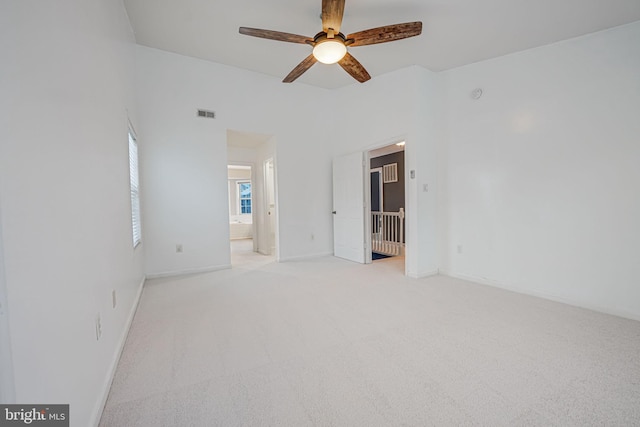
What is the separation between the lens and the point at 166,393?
1.55m

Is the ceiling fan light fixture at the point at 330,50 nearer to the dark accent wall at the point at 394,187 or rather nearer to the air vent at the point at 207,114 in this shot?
the air vent at the point at 207,114

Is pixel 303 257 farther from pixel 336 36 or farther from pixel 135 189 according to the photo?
pixel 336 36

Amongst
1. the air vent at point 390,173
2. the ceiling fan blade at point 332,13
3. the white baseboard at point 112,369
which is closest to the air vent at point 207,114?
the ceiling fan blade at point 332,13

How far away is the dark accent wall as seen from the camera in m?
7.34

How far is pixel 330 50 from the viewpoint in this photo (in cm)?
253

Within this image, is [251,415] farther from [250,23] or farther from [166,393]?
[250,23]

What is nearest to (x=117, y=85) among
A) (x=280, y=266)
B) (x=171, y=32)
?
(x=171, y=32)

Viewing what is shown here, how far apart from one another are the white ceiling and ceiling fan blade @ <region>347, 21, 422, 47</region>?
1.53 feet

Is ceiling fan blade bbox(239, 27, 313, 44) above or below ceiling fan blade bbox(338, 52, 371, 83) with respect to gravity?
above

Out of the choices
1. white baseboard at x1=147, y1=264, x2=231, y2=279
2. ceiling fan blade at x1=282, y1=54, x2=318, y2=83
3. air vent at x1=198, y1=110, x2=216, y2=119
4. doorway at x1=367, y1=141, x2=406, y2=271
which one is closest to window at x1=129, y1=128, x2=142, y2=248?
white baseboard at x1=147, y1=264, x2=231, y2=279

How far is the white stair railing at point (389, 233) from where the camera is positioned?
5.96 meters

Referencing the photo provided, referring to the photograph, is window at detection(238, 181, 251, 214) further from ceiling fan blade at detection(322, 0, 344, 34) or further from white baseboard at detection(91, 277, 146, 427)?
ceiling fan blade at detection(322, 0, 344, 34)

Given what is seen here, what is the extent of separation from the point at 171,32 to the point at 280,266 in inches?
139

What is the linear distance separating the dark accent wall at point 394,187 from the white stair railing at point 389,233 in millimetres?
913
